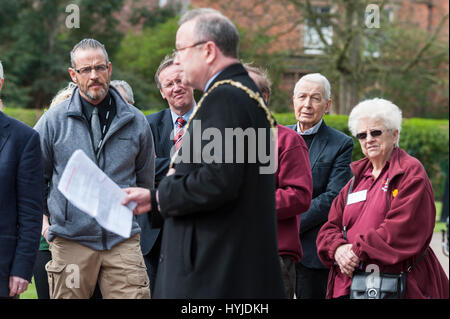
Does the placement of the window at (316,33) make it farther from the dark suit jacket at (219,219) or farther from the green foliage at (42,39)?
the dark suit jacket at (219,219)

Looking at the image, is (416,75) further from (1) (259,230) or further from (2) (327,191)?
(1) (259,230)

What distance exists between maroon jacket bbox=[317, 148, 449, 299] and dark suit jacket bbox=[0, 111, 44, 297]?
1885 mm


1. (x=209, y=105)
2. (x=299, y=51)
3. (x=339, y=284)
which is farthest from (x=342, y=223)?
(x=299, y=51)

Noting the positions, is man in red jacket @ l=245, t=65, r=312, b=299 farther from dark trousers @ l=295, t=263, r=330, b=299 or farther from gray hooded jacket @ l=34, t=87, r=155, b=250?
gray hooded jacket @ l=34, t=87, r=155, b=250

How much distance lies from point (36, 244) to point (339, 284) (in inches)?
73.4

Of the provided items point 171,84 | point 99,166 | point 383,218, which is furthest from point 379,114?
point 99,166

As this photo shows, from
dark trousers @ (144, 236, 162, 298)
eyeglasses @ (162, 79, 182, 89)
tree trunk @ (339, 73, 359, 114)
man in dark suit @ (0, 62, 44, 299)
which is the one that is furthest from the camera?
tree trunk @ (339, 73, 359, 114)

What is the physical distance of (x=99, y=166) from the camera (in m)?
4.26

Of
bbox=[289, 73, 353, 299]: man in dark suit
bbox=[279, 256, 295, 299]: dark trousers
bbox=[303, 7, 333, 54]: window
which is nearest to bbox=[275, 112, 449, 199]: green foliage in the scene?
bbox=[303, 7, 333, 54]: window

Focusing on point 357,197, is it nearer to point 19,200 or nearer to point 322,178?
point 322,178

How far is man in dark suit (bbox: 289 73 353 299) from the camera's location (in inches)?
197

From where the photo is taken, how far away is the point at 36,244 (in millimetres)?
3875

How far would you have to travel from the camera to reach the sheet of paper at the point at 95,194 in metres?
3.12

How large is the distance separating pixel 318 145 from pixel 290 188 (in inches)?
44.2
